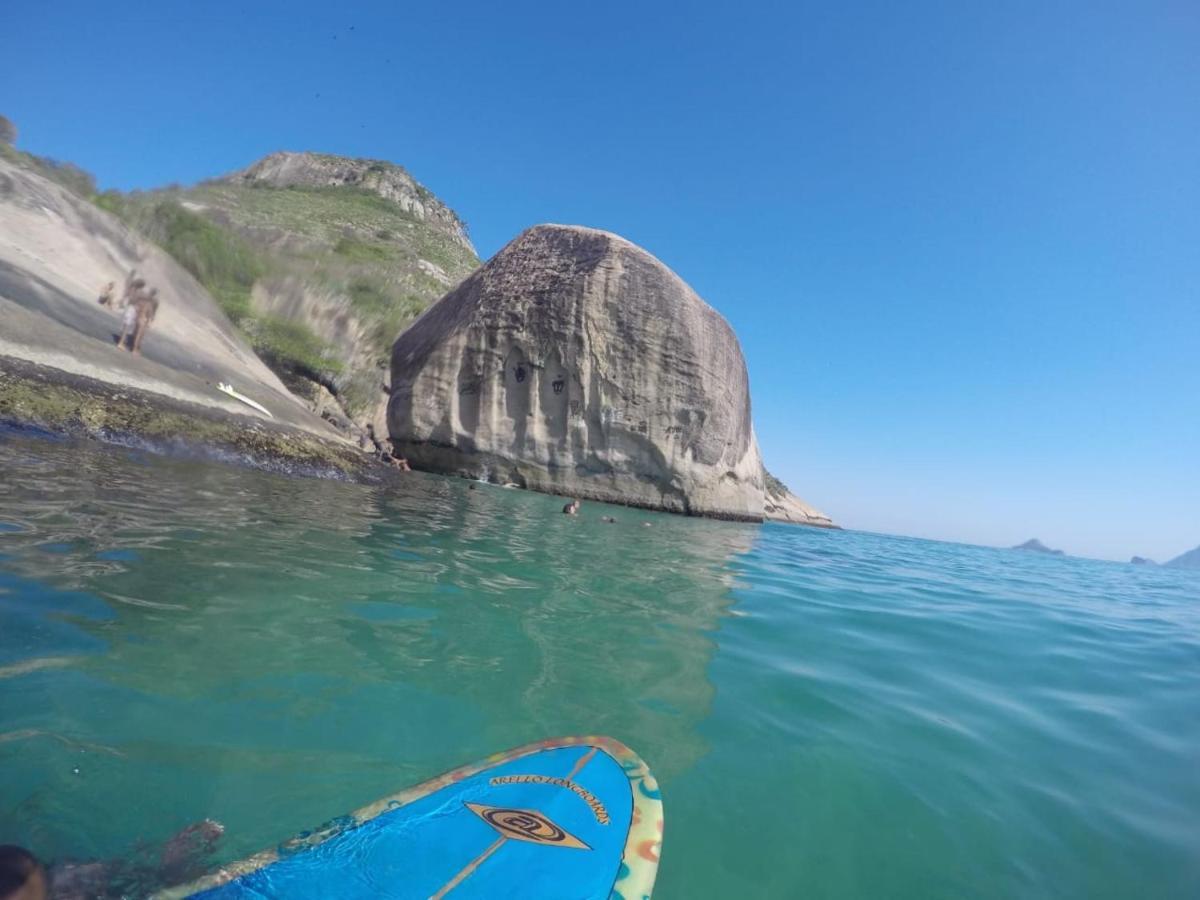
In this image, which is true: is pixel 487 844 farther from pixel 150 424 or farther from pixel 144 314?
pixel 144 314

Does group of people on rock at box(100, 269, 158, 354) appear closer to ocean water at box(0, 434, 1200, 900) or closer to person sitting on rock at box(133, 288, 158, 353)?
person sitting on rock at box(133, 288, 158, 353)

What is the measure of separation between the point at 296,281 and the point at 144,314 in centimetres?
969

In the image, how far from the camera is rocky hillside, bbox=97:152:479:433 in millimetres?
17375

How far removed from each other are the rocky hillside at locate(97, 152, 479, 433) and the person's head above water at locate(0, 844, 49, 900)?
18514 mm

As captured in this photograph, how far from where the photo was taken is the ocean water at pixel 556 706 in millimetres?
2244

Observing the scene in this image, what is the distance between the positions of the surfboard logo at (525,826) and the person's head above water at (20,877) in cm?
125

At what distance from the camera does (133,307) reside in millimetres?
11156

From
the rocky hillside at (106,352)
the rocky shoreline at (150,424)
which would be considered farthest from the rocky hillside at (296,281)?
the rocky shoreline at (150,424)

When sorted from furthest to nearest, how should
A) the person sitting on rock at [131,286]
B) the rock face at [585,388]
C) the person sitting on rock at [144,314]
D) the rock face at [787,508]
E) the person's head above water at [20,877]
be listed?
the rock face at [787,508] < the rock face at [585,388] < the person sitting on rock at [131,286] < the person sitting on rock at [144,314] < the person's head above water at [20,877]

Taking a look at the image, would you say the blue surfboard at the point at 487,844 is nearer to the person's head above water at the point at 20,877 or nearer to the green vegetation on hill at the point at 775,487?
the person's head above water at the point at 20,877

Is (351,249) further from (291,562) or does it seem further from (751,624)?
(751,624)

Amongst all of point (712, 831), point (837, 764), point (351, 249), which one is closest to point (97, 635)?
point (712, 831)

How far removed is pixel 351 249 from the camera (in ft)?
82.9

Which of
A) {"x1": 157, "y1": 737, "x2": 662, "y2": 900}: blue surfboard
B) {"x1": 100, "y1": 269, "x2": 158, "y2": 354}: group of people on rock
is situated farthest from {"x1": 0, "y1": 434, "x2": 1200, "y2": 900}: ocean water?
{"x1": 100, "y1": 269, "x2": 158, "y2": 354}: group of people on rock
